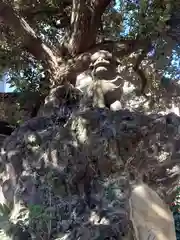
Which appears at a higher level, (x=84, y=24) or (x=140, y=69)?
(x=84, y=24)

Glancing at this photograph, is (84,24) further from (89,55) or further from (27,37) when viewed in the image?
(27,37)

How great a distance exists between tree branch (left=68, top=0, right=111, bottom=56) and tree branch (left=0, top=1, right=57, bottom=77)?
244 mm

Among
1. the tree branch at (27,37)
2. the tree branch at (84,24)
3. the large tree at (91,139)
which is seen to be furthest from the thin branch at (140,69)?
the tree branch at (27,37)

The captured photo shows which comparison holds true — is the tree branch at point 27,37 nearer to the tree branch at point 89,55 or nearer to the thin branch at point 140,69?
the tree branch at point 89,55

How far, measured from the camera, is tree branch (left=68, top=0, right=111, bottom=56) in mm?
3318

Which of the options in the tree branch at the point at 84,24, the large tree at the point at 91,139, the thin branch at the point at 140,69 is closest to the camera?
the large tree at the point at 91,139

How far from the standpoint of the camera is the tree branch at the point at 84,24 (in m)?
3.32

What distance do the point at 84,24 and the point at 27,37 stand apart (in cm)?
58

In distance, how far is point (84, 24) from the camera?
132 inches

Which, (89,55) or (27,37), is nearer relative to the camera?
(89,55)

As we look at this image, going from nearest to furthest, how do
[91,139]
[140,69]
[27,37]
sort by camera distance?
[91,139], [27,37], [140,69]

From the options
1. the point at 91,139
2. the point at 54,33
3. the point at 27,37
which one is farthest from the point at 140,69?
the point at 91,139

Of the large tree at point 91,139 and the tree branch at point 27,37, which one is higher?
the tree branch at point 27,37

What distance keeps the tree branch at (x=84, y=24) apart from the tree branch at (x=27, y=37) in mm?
244
